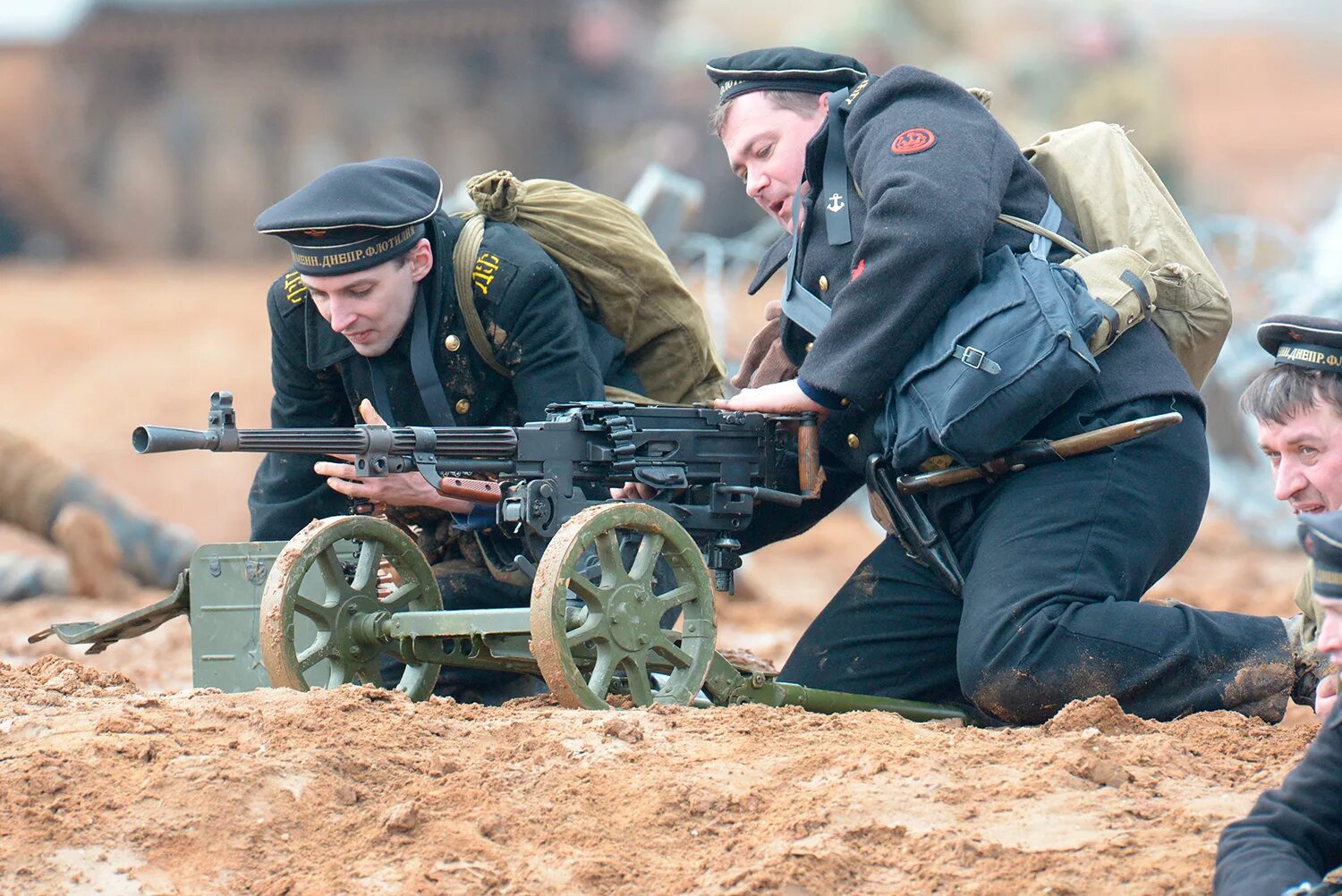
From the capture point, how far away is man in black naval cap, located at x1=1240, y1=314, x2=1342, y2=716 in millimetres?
3807

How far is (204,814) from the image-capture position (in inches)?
135

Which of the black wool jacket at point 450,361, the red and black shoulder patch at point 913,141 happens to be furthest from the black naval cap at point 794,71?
the black wool jacket at point 450,361

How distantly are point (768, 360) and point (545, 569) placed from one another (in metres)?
1.47

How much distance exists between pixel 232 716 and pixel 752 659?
1.67 metres

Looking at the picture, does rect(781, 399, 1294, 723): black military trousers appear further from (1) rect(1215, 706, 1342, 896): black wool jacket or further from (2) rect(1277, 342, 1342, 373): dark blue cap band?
(1) rect(1215, 706, 1342, 896): black wool jacket

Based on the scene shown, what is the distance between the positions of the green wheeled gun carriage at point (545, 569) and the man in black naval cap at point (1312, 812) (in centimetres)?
155

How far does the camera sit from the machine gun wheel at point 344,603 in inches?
170

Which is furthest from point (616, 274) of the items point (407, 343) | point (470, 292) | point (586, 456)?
point (586, 456)

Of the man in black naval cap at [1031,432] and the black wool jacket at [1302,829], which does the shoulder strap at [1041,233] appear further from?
the black wool jacket at [1302,829]

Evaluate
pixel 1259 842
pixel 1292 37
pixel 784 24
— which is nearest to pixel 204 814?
pixel 1259 842

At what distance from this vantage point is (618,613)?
13.6 ft

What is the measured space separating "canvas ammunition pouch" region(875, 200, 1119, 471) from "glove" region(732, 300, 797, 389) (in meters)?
0.75

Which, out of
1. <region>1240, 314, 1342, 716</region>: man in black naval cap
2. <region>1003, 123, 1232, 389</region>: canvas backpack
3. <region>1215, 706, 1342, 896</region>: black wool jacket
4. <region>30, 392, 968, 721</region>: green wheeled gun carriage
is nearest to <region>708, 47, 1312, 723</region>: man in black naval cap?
<region>1003, 123, 1232, 389</region>: canvas backpack

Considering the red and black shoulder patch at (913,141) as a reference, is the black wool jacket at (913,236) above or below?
below
